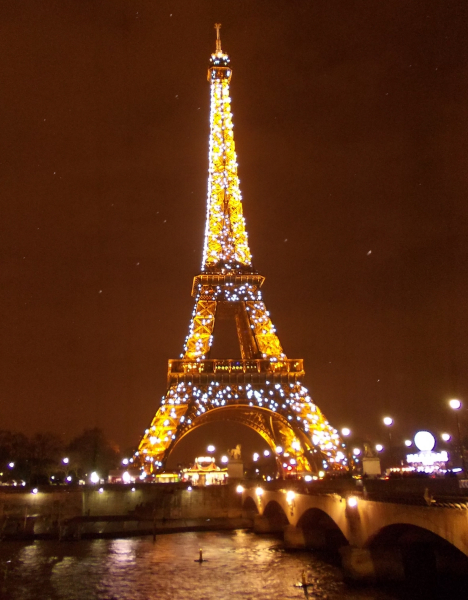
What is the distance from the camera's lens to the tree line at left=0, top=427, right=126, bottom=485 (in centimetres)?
7912

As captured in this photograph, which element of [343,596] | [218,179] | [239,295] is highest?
[218,179]

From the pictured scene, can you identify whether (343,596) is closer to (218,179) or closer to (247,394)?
(247,394)

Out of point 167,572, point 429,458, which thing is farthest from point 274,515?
point 429,458

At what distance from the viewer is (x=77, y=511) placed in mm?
49625

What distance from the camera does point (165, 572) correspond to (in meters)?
29.1

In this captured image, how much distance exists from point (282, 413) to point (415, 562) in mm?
27393

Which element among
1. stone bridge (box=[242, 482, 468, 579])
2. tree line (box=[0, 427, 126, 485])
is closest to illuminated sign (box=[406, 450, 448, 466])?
stone bridge (box=[242, 482, 468, 579])

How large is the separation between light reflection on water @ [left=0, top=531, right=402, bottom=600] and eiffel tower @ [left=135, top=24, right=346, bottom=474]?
1289 centimetres

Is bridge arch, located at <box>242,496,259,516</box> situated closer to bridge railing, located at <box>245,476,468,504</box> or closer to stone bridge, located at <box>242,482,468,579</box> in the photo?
stone bridge, located at <box>242,482,468,579</box>

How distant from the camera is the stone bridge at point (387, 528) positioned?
17266 millimetres

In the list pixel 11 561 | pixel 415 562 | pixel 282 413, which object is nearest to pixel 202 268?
pixel 282 413

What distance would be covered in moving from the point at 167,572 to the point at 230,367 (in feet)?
90.6

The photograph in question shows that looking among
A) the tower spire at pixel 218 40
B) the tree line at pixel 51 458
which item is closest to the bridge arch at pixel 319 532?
the tree line at pixel 51 458

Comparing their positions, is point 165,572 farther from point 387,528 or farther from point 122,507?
point 122,507
